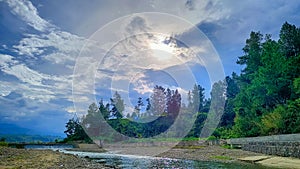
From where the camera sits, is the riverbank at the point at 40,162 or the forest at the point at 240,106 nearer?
the riverbank at the point at 40,162

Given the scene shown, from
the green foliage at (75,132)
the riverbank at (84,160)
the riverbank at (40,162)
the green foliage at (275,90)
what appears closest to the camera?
the riverbank at (40,162)

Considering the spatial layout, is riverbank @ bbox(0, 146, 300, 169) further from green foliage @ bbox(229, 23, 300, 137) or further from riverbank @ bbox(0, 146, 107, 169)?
green foliage @ bbox(229, 23, 300, 137)

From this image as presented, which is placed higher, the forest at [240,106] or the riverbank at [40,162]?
the forest at [240,106]

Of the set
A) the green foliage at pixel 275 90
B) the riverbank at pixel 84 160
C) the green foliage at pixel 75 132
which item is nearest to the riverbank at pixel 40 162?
the riverbank at pixel 84 160

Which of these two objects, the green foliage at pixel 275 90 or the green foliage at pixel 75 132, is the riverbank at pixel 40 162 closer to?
the green foliage at pixel 275 90

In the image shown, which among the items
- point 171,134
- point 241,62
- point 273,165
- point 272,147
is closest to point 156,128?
point 171,134

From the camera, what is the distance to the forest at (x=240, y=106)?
3600 centimetres

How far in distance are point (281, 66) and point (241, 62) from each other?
14276mm

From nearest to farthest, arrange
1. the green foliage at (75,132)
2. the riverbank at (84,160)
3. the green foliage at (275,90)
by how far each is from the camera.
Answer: the riverbank at (84,160) < the green foliage at (275,90) < the green foliage at (75,132)

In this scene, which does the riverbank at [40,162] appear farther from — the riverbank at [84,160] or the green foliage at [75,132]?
the green foliage at [75,132]

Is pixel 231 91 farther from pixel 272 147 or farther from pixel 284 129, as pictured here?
pixel 272 147

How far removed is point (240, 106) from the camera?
47.4m

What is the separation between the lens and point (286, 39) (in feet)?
127

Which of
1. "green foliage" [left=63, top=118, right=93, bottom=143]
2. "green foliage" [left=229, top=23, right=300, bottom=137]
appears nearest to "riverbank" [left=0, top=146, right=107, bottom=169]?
"green foliage" [left=229, top=23, right=300, bottom=137]
